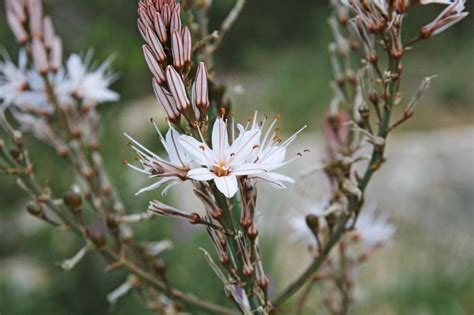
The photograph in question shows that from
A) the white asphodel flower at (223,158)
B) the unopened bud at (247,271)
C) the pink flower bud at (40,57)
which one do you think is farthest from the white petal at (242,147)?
the pink flower bud at (40,57)

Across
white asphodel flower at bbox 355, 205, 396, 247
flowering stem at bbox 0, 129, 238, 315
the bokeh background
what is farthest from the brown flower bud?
white asphodel flower at bbox 355, 205, 396, 247

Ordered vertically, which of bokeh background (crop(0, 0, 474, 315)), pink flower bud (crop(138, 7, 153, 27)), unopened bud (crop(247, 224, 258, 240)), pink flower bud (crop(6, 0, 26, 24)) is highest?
pink flower bud (crop(6, 0, 26, 24))

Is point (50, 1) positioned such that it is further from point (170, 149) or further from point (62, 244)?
point (170, 149)

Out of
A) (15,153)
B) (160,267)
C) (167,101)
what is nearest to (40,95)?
(15,153)

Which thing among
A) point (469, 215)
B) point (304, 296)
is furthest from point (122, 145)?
point (469, 215)

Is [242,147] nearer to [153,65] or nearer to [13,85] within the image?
[153,65]

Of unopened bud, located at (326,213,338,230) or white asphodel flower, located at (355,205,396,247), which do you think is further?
white asphodel flower, located at (355,205,396,247)

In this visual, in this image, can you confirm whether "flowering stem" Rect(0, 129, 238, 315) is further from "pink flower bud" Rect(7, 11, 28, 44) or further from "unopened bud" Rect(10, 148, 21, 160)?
"pink flower bud" Rect(7, 11, 28, 44)

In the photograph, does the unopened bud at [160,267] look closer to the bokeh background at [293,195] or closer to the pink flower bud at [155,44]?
the bokeh background at [293,195]
